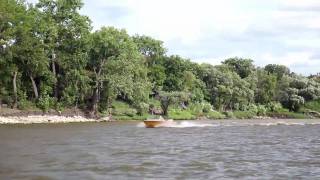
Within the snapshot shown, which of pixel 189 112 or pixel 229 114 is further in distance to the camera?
pixel 229 114

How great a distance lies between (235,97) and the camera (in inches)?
4902

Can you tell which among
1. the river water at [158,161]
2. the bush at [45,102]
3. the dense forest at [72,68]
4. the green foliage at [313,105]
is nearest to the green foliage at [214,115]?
the dense forest at [72,68]

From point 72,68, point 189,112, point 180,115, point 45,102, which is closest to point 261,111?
point 189,112

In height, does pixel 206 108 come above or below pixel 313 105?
below

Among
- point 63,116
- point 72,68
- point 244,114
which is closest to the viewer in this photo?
point 63,116

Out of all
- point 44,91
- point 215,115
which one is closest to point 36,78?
point 44,91

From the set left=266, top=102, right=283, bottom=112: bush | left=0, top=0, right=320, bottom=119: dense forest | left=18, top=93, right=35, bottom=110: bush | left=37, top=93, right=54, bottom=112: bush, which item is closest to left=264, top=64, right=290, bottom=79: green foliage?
left=266, top=102, right=283, bottom=112: bush

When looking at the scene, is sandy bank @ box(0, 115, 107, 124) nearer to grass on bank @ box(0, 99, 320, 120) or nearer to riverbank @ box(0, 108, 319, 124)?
riverbank @ box(0, 108, 319, 124)

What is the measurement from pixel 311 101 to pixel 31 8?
7931 centimetres

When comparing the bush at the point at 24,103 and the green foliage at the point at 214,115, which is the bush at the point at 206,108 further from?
the bush at the point at 24,103

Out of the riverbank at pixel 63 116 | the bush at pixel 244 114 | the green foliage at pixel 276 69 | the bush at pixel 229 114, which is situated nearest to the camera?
the riverbank at pixel 63 116

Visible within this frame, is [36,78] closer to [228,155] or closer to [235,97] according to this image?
[235,97]

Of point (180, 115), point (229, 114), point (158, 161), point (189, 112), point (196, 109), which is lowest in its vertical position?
point (158, 161)

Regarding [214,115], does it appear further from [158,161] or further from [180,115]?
[158,161]
